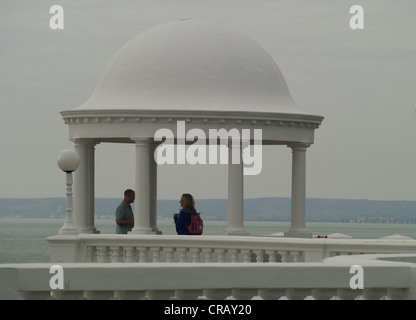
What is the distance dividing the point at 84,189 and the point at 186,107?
3.15 meters

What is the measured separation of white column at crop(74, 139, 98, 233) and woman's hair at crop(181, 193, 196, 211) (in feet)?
17.5

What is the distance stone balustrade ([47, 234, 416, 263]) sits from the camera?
20172 millimetres

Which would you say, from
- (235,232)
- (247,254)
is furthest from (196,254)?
(235,232)

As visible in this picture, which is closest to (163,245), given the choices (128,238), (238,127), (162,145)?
(128,238)

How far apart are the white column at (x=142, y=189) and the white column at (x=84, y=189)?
62.9 inches

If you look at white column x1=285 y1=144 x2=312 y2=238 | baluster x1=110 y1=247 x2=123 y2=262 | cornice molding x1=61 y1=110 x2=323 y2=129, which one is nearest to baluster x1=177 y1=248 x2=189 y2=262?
baluster x1=110 y1=247 x2=123 y2=262

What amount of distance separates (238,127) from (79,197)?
4181 mm

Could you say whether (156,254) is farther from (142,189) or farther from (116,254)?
(142,189)

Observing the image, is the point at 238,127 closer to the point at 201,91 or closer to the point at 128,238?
the point at 201,91

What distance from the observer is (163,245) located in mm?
21891

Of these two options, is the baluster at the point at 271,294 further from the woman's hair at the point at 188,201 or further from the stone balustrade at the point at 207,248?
the woman's hair at the point at 188,201

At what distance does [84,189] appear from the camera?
28656mm

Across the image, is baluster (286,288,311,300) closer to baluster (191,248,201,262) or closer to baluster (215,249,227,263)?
baluster (215,249,227,263)

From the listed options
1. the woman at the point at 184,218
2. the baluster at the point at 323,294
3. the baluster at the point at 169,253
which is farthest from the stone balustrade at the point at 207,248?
the baluster at the point at 323,294
